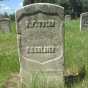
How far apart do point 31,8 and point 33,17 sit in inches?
7.0

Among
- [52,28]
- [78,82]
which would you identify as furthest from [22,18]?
[78,82]

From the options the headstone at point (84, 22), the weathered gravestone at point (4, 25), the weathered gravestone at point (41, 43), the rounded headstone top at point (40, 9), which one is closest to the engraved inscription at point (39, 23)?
the weathered gravestone at point (41, 43)

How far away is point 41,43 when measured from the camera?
606 cm

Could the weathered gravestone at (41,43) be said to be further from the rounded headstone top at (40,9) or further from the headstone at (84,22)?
the headstone at (84,22)

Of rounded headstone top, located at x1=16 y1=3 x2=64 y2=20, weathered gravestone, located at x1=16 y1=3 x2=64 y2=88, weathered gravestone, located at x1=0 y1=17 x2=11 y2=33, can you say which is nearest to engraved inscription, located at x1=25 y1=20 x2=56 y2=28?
weathered gravestone, located at x1=16 y1=3 x2=64 y2=88

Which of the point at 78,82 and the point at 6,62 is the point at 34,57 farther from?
the point at 6,62

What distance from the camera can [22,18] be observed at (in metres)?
5.99

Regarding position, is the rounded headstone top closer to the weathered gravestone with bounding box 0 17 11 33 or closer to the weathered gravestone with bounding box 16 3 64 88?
the weathered gravestone with bounding box 16 3 64 88

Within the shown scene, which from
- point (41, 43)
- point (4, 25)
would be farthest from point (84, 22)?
point (41, 43)

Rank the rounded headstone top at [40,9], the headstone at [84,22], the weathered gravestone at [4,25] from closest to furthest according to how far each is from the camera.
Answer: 1. the rounded headstone top at [40,9]
2. the headstone at [84,22]
3. the weathered gravestone at [4,25]

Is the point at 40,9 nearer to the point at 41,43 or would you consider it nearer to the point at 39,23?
the point at 39,23

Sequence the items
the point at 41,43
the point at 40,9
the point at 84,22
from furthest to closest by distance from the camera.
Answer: the point at 84,22 → the point at 41,43 → the point at 40,9

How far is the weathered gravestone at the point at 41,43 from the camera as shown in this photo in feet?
19.5

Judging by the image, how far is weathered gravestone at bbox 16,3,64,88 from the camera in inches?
234
